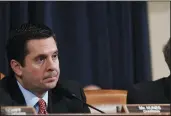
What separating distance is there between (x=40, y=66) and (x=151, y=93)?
1.90 feet

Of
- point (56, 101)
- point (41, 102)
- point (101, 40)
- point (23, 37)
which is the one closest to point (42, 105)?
point (41, 102)

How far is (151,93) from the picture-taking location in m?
1.59

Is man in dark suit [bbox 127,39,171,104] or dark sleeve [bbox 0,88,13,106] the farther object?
man in dark suit [bbox 127,39,171,104]

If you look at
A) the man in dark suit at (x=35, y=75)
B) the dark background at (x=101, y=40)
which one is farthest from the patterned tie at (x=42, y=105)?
the dark background at (x=101, y=40)

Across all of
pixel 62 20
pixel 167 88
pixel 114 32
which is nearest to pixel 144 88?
pixel 167 88

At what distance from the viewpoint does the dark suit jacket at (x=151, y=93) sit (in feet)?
5.12

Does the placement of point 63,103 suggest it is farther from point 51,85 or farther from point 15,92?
point 15,92

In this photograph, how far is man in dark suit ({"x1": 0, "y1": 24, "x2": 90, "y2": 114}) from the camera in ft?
4.05

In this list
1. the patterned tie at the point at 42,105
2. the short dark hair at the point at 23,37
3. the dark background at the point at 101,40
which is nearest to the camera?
the patterned tie at the point at 42,105

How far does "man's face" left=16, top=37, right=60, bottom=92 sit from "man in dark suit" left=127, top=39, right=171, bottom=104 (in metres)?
0.49

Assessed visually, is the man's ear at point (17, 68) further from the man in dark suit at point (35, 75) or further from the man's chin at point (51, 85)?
the man's chin at point (51, 85)

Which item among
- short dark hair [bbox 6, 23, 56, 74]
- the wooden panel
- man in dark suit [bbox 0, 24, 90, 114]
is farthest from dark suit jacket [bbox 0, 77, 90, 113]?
the wooden panel

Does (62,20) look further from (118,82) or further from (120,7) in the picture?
(118,82)

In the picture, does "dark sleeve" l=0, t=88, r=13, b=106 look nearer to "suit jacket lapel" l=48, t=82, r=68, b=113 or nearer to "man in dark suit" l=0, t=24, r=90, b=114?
"man in dark suit" l=0, t=24, r=90, b=114
